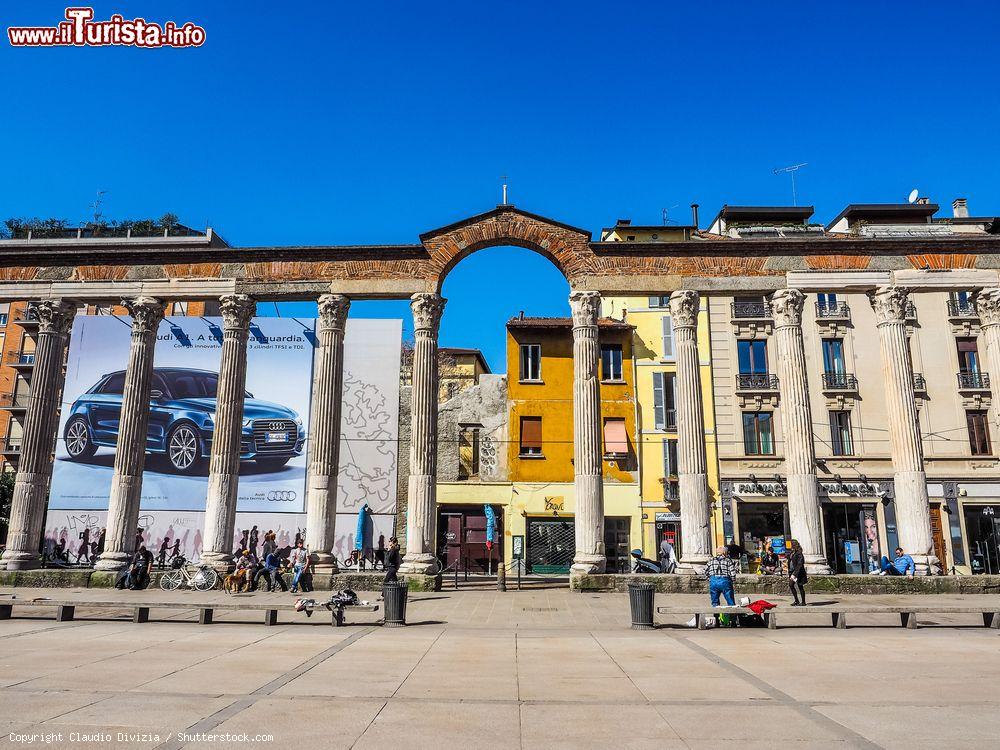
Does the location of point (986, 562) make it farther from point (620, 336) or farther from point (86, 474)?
point (86, 474)

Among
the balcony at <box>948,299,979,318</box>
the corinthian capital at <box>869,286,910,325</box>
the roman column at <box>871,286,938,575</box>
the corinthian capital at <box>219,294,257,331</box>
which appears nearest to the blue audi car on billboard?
the corinthian capital at <box>219,294,257,331</box>

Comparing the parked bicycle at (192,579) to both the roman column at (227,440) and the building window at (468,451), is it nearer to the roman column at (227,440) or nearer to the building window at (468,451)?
the roman column at (227,440)

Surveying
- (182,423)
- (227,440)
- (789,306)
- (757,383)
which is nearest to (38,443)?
(227,440)

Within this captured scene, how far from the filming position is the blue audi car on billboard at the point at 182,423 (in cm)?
2862

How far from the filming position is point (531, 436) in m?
32.9

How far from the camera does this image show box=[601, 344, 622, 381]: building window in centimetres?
3316

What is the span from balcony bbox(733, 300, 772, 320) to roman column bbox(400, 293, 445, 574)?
18361mm

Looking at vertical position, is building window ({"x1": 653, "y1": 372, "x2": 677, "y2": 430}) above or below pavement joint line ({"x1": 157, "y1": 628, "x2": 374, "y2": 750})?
above

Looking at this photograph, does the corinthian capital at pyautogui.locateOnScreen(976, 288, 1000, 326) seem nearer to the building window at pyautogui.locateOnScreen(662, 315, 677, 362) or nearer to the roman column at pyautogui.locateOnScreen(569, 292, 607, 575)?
the roman column at pyautogui.locateOnScreen(569, 292, 607, 575)

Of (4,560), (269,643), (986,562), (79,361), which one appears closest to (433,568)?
(269,643)

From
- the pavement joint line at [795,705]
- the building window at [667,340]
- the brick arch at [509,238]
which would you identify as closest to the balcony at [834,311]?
the building window at [667,340]

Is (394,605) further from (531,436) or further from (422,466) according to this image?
(531,436)

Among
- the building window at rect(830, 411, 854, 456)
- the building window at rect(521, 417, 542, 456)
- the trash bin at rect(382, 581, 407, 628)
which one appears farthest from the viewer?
the building window at rect(521, 417, 542, 456)

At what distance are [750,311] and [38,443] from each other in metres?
29.7
